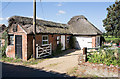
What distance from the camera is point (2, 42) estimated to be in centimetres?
1249

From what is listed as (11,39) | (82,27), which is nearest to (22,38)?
(11,39)

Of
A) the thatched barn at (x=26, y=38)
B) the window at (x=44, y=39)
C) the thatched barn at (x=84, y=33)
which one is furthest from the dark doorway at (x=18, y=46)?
the thatched barn at (x=84, y=33)

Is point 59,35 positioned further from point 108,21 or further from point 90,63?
point 108,21

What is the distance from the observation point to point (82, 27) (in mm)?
18469

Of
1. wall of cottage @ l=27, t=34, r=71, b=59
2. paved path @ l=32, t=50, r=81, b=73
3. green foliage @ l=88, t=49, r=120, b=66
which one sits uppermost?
wall of cottage @ l=27, t=34, r=71, b=59

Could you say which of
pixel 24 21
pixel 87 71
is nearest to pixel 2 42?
pixel 24 21

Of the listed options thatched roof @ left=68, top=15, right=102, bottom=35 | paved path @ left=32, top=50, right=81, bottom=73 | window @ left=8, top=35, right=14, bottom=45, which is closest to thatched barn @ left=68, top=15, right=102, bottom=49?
thatched roof @ left=68, top=15, right=102, bottom=35

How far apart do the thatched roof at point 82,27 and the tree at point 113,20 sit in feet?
13.9

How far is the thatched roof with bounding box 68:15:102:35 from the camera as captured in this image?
16891 millimetres

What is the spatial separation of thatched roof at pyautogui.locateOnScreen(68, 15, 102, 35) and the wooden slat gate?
23.5 feet

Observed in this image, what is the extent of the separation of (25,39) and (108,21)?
19300mm

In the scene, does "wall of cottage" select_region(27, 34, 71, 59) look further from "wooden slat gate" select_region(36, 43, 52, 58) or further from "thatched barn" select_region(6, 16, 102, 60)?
"wooden slat gate" select_region(36, 43, 52, 58)

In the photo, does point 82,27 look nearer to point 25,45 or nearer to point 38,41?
point 38,41

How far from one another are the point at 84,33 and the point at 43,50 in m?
8.54
